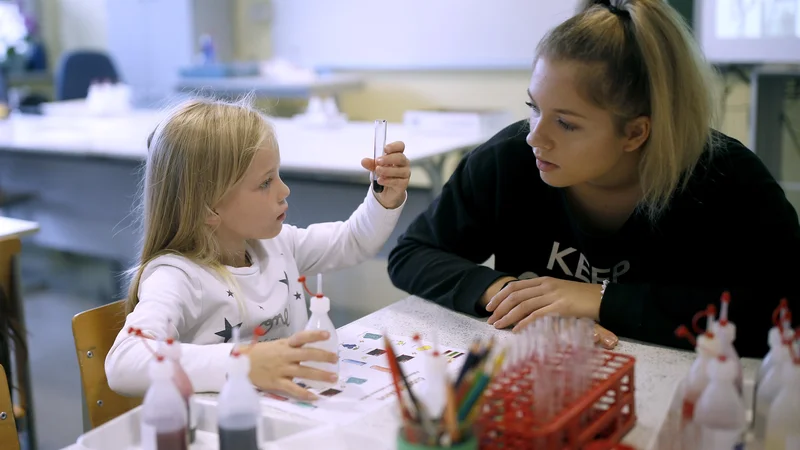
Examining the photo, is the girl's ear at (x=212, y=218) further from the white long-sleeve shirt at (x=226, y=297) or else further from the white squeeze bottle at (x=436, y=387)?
the white squeeze bottle at (x=436, y=387)

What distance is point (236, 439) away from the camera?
2.74 ft

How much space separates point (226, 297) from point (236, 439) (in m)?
0.50

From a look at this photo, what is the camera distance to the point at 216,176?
1347 mm

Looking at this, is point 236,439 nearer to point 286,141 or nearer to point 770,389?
point 770,389

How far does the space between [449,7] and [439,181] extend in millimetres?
2232

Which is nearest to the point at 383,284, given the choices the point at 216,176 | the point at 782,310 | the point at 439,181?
the point at 439,181

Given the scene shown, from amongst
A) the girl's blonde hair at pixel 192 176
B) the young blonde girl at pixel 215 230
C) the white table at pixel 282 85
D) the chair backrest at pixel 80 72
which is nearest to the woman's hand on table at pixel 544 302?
the young blonde girl at pixel 215 230

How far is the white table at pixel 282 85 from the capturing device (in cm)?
471

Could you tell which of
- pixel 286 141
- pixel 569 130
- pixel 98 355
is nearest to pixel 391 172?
pixel 569 130

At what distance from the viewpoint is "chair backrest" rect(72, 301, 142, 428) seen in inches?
54.3

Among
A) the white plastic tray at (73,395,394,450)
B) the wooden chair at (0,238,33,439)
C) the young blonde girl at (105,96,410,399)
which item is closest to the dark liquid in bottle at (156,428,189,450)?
the white plastic tray at (73,395,394,450)

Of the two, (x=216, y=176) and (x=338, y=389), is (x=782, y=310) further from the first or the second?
(x=216, y=176)

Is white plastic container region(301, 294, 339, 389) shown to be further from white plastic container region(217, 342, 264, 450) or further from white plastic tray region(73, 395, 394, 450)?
white plastic container region(217, 342, 264, 450)

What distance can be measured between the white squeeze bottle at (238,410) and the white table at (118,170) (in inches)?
68.1
